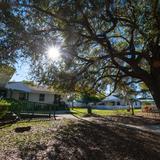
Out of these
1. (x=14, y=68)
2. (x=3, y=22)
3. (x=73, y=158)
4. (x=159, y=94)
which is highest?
(x=3, y=22)

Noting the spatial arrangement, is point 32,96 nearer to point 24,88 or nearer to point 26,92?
point 26,92

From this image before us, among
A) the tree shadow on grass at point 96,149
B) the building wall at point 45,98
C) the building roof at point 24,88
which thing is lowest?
the tree shadow on grass at point 96,149

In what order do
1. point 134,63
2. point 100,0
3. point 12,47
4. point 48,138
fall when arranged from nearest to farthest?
point 48,138
point 100,0
point 12,47
point 134,63

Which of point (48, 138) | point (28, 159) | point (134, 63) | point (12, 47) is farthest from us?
point (134, 63)

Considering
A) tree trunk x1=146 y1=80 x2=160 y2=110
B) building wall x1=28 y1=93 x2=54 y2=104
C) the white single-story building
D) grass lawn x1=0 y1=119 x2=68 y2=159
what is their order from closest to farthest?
grass lawn x1=0 y1=119 x2=68 y2=159 → tree trunk x1=146 y1=80 x2=160 y2=110 → the white single-story building → building wall x1=28 y1=93 x2=54 y2=104

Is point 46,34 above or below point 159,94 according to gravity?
above

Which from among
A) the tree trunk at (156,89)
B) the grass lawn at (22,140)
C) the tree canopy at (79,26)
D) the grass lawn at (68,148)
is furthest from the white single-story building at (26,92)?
the grass lawn at (68,148)

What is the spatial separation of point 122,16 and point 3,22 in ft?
18.8

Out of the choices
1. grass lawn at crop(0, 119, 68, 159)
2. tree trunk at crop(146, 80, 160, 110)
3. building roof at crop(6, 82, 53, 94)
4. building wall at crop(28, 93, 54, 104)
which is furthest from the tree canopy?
building wall at crop(28, 93, 54, 104)

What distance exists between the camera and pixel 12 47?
11.1m

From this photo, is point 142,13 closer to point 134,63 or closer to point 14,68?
point 134,63

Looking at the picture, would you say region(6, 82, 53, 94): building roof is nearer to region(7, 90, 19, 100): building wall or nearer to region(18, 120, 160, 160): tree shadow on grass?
region(7, 90, 19, 100): building wall

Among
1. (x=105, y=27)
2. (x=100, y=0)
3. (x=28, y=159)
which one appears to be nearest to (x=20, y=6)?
(x=100, y=0)

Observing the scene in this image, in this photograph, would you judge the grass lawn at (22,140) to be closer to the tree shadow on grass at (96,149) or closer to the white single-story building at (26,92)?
the tree shadow on grass at (96,149)
